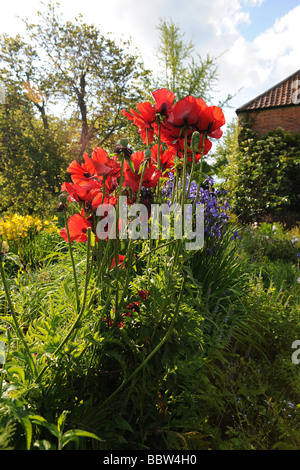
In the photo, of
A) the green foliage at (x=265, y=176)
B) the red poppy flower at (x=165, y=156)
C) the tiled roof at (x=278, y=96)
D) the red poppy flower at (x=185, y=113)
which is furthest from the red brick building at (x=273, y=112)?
the red poppy flower at (x=185, y=113)

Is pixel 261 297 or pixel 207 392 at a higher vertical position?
pixel 261 297

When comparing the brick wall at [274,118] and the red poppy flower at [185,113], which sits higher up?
the brick wall at [274,118]

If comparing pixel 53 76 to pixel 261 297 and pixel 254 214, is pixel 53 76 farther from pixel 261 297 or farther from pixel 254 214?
pixel 261 297

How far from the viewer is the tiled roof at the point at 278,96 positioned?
1102 cm

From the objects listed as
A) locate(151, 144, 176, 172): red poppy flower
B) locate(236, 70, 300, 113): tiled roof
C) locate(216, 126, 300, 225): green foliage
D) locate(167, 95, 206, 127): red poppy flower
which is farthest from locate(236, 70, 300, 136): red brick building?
locate(167, 95, 206, 127): red poppy flower

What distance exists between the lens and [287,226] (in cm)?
873

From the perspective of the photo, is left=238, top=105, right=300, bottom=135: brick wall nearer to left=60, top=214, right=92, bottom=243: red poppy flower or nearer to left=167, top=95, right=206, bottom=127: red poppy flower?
left=167, top=95, right=206, bottom=127: red poppy flower

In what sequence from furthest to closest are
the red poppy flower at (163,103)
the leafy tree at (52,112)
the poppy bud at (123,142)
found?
the leafy tree at (52,112), the red poppy flower at (163,103), the poppy bud at (123,142)

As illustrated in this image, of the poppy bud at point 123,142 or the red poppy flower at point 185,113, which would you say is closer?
the poppy bud at point 123,142

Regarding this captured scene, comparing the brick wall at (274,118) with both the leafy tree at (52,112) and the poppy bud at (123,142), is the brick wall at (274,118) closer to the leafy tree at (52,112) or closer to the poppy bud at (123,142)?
the leafy tree at (52,112)
